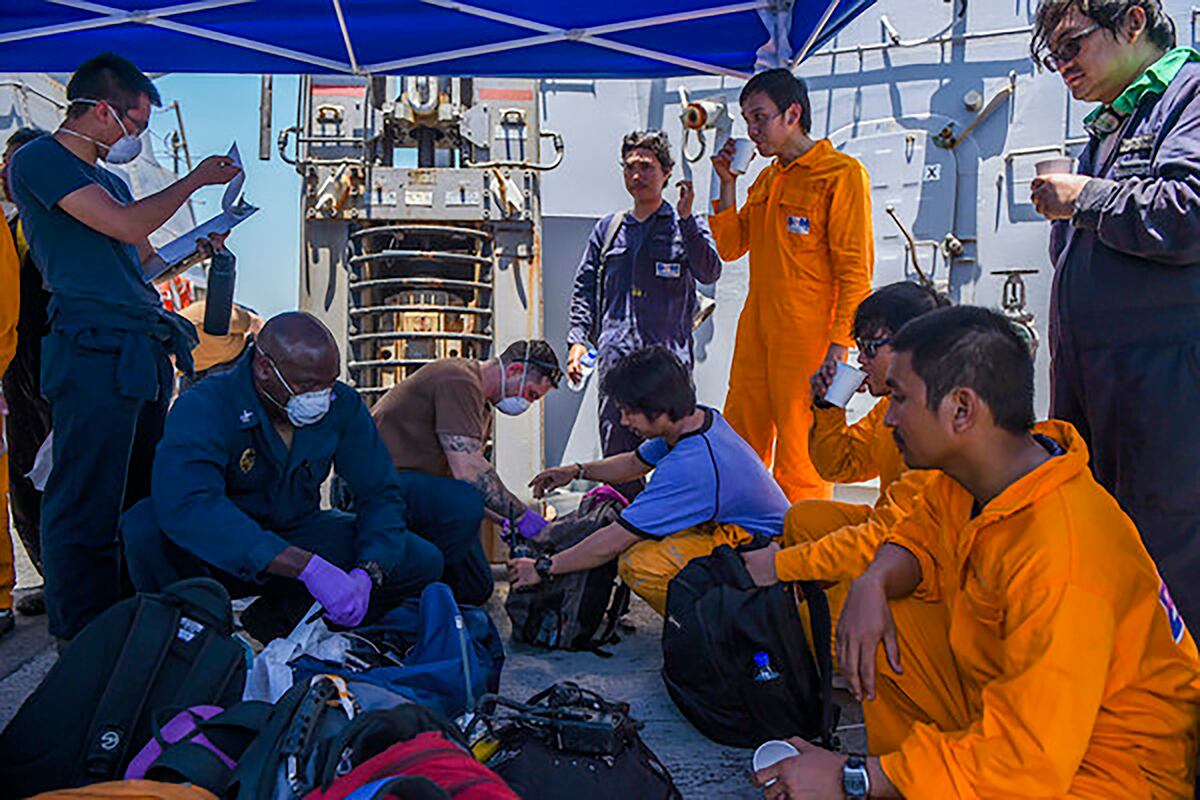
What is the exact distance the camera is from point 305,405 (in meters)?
2.37

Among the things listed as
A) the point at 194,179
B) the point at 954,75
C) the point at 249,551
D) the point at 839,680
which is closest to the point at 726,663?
the point at 839,680

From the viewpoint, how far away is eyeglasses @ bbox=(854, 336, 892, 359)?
96.4 inches

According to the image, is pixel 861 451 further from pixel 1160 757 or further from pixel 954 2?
pixel 954 2

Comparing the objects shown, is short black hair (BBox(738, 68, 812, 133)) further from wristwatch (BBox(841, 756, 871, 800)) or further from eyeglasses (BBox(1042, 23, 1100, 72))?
wristwatch (BBox(841, 756, 871, 800))

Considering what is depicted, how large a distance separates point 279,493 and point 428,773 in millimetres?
1494

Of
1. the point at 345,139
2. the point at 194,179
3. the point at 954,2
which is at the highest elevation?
the point at 954,2

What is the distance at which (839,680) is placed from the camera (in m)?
2.42

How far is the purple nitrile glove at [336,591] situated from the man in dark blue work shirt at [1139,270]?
1888 millimetres

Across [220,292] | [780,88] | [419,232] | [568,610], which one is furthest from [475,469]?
[419,232]

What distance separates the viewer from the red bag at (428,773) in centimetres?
116

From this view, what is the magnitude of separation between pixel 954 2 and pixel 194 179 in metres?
6.28

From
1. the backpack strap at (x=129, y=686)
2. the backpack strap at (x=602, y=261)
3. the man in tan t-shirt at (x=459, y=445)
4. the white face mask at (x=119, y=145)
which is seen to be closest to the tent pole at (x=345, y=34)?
the white face mask at (x=119, y=145)

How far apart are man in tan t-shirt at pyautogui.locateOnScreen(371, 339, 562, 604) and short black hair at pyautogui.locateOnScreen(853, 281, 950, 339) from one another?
125 centimetres

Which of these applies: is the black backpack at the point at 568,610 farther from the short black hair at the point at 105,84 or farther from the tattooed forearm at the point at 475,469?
the short black hair at the point at 105,84
